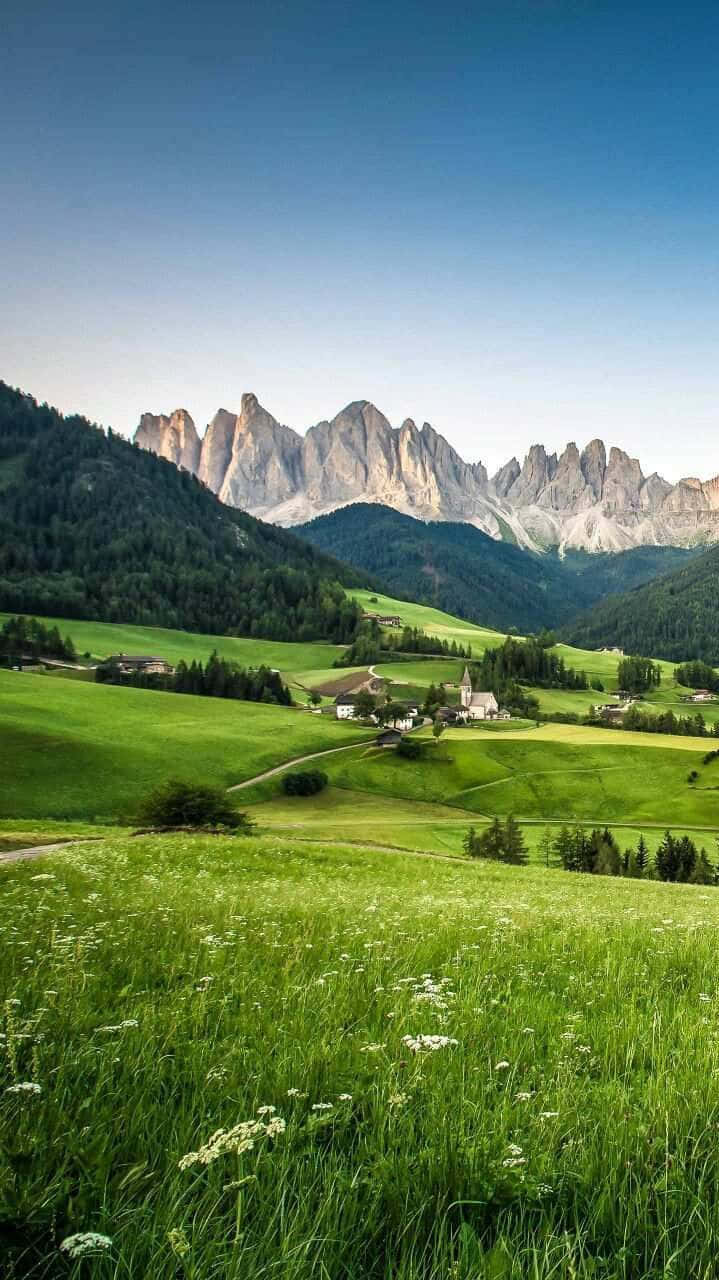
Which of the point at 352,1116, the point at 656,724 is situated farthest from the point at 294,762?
the point at 352,1116

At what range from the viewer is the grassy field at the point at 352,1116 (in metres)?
2.43

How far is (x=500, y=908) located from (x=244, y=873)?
Result: 12.7 m

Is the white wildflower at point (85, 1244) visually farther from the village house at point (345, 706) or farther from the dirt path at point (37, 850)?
the village house at point (345, 706)

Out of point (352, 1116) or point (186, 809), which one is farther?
point (186, 809)

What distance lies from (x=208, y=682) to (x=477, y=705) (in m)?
70.1

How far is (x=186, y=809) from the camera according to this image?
56.0 m

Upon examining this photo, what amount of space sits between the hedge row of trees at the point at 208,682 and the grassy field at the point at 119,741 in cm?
1418

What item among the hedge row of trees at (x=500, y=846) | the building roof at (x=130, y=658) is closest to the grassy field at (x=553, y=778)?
the hedge row of trees at (x=500, y=846)

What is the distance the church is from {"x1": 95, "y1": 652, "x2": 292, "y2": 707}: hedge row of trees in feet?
153

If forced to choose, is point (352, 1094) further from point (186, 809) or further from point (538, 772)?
point (538, 772)

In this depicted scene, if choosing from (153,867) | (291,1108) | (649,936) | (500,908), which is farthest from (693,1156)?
(153,867)

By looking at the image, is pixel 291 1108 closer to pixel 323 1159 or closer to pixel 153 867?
pixel 323 1159

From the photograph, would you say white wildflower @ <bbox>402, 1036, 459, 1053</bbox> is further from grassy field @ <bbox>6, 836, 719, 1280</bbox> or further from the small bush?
the small bush

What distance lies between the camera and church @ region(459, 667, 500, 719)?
169m
